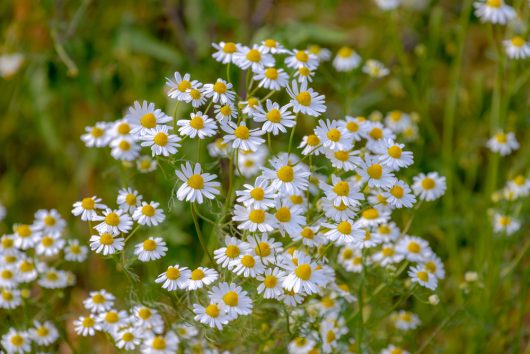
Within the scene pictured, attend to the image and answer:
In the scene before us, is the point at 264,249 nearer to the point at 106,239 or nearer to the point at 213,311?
the point at 213,311

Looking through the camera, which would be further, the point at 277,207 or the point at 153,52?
the point at 153,52

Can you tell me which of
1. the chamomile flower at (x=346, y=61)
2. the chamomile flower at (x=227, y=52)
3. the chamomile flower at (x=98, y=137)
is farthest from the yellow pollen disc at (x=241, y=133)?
the chamomile flower at (x=346, y=61)

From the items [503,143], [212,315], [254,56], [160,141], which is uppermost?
[503,143]

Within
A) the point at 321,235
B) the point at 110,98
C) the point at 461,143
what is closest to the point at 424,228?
the point at 461,143

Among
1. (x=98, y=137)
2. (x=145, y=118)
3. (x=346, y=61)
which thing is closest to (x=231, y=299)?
(x=145, y=118)

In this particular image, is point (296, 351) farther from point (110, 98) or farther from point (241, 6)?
point (241, 6)

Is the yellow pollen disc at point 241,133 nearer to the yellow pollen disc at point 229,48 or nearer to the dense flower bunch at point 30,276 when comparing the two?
the yellow pollen disc at point 229,48

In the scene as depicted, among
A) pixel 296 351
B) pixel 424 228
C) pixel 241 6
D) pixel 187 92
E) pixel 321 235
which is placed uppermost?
pixel 241 6
